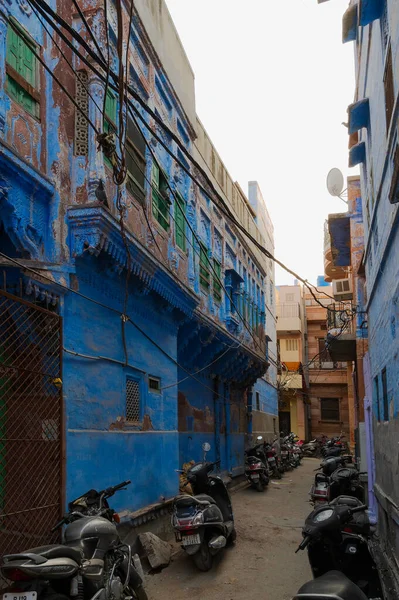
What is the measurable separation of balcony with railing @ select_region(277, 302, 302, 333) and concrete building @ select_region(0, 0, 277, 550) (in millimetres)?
27467

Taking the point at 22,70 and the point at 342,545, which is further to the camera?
the point at 22,70

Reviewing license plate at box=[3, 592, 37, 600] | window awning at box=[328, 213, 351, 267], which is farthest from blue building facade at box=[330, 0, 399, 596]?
window awning at box=[328, 213, 351, 267]

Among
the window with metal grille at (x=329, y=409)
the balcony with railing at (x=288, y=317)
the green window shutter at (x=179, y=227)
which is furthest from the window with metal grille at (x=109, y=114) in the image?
the window with metal grille at (x=329, y=409)

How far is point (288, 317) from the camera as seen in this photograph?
39000 millimetres

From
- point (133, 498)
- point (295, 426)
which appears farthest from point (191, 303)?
point (295, 426)

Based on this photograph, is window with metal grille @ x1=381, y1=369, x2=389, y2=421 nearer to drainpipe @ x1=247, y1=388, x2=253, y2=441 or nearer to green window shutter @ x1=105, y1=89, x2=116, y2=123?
green window shutter @ x1=105, y1=89, x2=116, y2=123

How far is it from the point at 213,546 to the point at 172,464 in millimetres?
2501

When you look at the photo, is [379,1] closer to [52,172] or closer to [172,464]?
[52,172]

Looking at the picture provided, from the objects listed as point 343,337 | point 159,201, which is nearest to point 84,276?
point 159,201

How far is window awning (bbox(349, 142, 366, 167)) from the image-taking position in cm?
1070

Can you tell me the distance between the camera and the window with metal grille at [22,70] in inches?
245

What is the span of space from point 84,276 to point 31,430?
211 centimetres

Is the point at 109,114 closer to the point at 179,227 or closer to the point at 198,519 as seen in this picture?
the point at 179,227

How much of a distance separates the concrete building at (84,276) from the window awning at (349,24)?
10.7 feet
